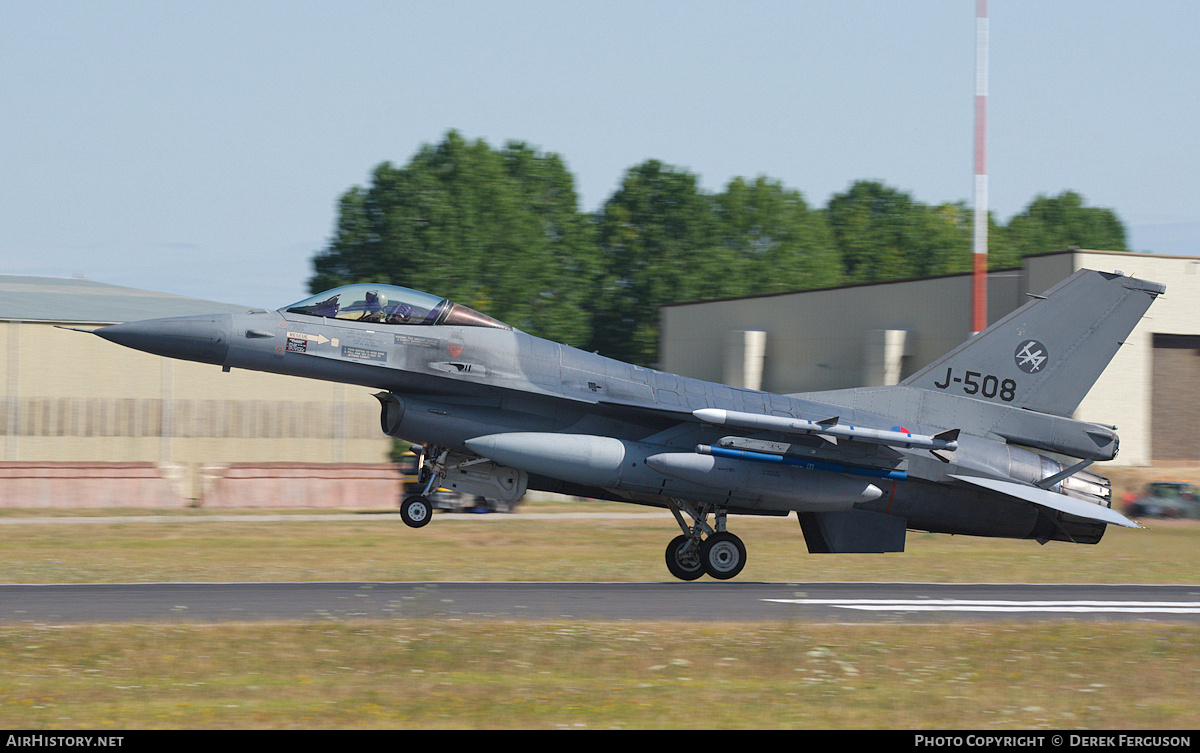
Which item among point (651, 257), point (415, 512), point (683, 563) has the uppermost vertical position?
point (651, 257)

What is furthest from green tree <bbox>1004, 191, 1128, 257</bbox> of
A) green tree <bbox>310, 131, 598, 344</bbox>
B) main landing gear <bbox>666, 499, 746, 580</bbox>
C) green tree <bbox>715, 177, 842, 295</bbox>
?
main landing gear <bbox>666, 499, 746, 580</bbox>

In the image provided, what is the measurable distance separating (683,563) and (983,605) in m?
4.82

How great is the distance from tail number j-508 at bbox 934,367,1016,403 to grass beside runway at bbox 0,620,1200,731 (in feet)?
18.7

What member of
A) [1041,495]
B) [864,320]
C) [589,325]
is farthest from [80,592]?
[589,325]

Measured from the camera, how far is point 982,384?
19.2m

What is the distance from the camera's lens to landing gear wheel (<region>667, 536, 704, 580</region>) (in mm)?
19125

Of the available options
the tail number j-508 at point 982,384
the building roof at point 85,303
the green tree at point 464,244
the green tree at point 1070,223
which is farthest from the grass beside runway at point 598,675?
the green tree at point 1070,223

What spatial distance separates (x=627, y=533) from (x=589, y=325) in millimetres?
48567

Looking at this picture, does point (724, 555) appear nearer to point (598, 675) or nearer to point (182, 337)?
point (598, 675)

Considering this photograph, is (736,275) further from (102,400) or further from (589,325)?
(102,400)

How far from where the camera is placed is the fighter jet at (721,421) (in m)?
16.7

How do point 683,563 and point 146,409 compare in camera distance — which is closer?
point 683,563

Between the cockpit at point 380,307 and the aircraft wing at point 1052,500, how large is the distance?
8252mm

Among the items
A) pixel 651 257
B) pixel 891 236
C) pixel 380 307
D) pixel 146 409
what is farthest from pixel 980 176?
→ pixel 891 236
